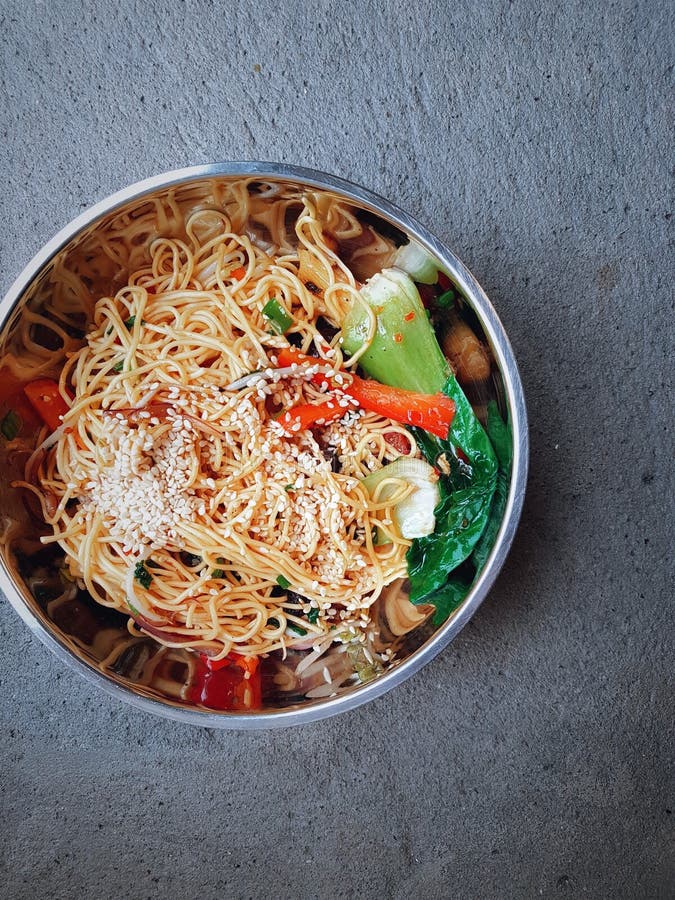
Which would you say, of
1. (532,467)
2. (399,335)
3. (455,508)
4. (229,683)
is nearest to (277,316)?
(399,335)

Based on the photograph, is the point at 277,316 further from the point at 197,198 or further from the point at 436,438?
the point at 436,438

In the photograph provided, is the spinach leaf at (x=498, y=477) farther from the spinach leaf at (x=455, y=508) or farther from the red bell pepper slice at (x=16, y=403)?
the red bell pepper slice at (x=16, y=403)

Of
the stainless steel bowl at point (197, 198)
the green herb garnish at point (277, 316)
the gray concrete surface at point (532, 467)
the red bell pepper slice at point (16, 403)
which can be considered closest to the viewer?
the stainless steel bowl at point (197, 198)

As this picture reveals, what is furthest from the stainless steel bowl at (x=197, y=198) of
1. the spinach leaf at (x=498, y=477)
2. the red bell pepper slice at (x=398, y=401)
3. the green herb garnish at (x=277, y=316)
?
the green herb garnish at (x=277, y=316)

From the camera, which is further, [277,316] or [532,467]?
[532,467]

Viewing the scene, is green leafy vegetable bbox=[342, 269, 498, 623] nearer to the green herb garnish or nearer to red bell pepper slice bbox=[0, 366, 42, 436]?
the green herb garnish

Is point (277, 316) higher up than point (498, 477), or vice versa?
point (277, 316)
